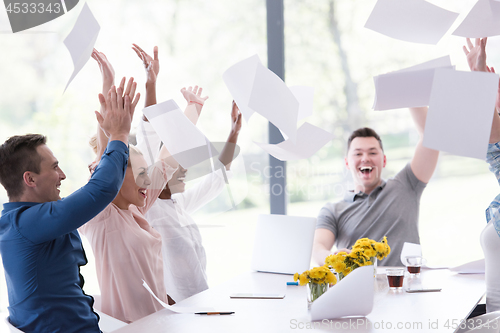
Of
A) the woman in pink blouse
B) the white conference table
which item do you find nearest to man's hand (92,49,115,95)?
the woman in pink blouse

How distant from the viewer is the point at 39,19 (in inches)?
102

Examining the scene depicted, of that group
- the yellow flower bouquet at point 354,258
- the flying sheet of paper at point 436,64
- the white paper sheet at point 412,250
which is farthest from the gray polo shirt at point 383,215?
the flying sheet of paper at point 436,64

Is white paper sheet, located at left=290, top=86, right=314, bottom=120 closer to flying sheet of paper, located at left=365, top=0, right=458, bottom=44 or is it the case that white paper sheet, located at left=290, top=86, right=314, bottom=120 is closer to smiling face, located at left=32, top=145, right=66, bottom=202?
flying sheet of paper, located at left=365, top=0, right=458, bottom=44

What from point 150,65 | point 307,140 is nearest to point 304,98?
point 307,140

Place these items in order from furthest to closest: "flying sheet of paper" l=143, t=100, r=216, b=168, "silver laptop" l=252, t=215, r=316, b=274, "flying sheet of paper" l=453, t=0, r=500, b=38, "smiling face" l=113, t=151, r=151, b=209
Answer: "silver laptop" l=252, t=215, r=316, b=274
"smiling face" l=113, t=151, r=151, b=209
"flying sheet of paper" l=143, t=100, r=216, b=168
"flying sheet of paper" l=453, t=0, r=500, b=38

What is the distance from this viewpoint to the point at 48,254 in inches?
55.3

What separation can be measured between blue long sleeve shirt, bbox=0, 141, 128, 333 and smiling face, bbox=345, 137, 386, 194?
5.24 feet

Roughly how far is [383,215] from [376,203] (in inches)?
3.2

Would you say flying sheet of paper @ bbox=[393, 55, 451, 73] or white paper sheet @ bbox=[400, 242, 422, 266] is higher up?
flying sheet of paper @ bbox=[393, 55, 451, 73]

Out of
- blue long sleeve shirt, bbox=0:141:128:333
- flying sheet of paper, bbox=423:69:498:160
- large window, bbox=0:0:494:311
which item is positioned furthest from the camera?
large window, bbox=0:0:494:311

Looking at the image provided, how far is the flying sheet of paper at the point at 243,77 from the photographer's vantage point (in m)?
1.25

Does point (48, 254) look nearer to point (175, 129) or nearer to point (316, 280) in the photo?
point (175, 129)

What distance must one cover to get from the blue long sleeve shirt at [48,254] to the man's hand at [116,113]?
83mm

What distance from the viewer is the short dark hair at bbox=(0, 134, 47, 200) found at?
144 cm
